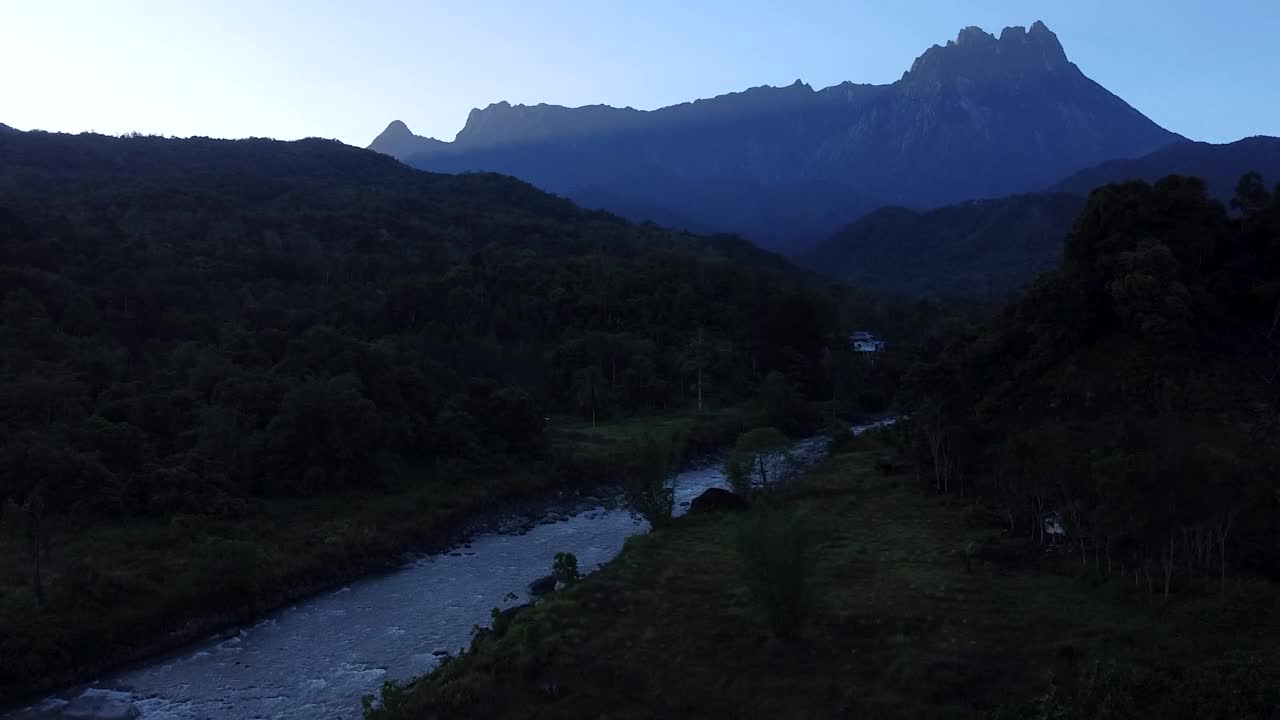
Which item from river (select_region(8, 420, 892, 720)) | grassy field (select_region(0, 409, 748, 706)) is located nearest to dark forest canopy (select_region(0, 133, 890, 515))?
grassy field (select_region(0, 409, 748, 706))

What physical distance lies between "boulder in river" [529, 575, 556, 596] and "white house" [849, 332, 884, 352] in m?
64.1

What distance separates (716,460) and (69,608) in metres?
38.6

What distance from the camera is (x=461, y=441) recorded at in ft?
162

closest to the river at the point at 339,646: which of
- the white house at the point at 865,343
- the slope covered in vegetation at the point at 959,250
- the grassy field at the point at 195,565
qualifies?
the grassy field at the point at 195,565

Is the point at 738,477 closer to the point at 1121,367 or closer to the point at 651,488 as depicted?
the point at 651,488

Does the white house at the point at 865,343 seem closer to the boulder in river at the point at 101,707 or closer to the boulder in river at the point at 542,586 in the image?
the boulder in river at the point at 542,586

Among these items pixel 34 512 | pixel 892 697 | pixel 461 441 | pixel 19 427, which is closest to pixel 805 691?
pixel 892 697

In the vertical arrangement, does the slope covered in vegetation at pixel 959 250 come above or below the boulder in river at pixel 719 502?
above

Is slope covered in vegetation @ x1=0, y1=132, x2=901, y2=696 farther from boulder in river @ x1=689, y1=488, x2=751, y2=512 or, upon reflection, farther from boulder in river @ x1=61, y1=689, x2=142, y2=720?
boulder in river @ x1=689, y1=488, x2=751, y2=512

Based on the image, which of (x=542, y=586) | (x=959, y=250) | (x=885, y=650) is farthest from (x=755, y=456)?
(x=959, y=250)

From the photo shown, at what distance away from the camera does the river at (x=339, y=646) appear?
2289 centimetres

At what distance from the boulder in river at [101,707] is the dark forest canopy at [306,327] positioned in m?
13.1

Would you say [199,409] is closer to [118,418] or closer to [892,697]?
[118,418]

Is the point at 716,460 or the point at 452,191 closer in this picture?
the point at 716,460
